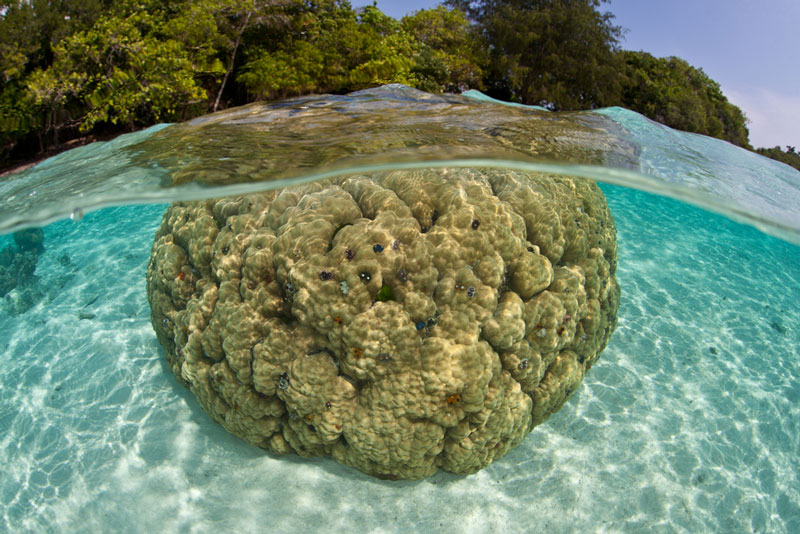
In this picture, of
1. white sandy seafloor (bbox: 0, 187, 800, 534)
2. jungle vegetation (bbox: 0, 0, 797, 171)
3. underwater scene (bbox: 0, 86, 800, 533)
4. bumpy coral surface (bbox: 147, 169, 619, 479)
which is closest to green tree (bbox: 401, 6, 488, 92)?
jungle vegetation (bbox: 0, 0, 797, 171)

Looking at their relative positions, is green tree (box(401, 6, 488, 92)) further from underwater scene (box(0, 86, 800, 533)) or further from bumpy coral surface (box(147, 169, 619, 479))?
bumpy coral surface (box(147, 169, 619, 479))

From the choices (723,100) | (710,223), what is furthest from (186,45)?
(723,100)

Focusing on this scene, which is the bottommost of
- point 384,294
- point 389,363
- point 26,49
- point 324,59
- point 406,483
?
point 406,483

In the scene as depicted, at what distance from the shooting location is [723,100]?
28.0 meters

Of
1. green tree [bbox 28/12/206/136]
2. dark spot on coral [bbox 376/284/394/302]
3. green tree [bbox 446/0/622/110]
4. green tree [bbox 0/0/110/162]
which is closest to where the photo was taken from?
dark spot on coral [bbox 376/284/394/302]

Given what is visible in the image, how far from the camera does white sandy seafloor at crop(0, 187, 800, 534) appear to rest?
201 inches

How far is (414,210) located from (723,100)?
110 ft

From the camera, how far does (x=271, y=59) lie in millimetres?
14727

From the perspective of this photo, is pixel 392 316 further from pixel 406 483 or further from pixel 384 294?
pixel 406 483

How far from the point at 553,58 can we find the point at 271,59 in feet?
45.9

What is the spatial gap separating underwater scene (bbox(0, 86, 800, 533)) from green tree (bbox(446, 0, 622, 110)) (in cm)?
1442

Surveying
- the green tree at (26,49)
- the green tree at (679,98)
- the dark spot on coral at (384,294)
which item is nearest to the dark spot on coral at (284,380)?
the dark spot on coral at (384,294)

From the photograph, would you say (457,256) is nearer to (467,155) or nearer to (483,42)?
(467,155)

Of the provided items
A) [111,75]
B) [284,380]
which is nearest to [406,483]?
[284,380]
